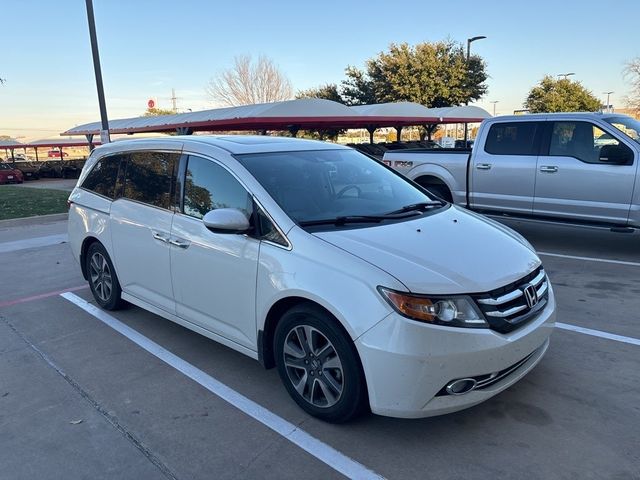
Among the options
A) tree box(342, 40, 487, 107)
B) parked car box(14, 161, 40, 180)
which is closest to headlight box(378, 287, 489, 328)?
tree box(342, 40, 487, 107)

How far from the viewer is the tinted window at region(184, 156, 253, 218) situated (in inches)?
141

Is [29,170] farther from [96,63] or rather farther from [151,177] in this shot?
[151,177]

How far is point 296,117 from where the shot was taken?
19.7 meters

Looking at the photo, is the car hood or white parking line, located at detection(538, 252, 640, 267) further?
white parking line, located at detection(538, 252, 640, 267)

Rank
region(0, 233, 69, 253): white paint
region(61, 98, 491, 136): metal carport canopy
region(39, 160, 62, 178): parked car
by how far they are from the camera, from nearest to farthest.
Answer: region(0, 233, 69, 253): white paint
region(61, 98, 491, 136): metal carport canopy
region(39, 160, 62, 178): parked car

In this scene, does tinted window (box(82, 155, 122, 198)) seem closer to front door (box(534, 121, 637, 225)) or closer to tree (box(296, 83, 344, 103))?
front door (box(534, 121, 637, 225))

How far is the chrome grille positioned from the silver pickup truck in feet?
14.7

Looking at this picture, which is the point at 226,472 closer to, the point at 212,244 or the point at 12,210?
the point at 212,244

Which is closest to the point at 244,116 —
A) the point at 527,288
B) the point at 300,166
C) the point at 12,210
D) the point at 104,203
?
the point at 12,210

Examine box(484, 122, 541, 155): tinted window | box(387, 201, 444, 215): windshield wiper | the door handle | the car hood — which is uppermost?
box(484, 122, 541, 155): tinted window

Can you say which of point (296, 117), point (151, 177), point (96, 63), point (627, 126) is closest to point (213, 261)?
point (151, 177)

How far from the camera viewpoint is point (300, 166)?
3916 millimetres

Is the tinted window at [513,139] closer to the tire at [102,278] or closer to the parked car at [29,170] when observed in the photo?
the tire at [102,278]

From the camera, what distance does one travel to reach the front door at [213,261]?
3.41 meters
